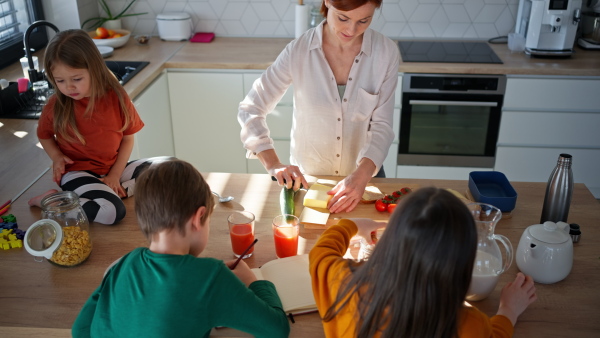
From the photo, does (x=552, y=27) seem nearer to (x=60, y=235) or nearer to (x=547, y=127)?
(x=547, y=127)

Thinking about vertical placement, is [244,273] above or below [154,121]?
above

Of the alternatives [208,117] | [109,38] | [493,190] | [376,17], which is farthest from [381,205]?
→ [109,38]

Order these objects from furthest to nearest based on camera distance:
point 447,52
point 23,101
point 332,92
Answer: point 447,52, point 23,101, point 332,92

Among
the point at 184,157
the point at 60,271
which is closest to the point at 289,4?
the point at 184,157

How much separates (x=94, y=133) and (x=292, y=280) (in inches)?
38.7

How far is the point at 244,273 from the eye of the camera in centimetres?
135

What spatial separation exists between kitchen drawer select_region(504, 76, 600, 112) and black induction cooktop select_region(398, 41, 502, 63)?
0.20 meters

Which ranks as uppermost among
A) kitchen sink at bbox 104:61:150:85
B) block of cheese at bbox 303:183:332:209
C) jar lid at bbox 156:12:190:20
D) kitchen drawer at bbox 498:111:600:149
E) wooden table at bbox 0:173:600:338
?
jar lid at bbox 156:12:190:20

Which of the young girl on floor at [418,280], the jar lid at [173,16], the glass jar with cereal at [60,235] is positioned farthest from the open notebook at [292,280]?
the jar lid at [173,16]

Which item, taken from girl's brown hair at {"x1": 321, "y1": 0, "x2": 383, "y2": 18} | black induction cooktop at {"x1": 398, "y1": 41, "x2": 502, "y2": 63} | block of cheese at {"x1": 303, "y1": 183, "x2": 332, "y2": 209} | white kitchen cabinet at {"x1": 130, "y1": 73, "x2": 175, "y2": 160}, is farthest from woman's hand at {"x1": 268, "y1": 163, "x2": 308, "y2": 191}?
black induction cooktop at {"x1": 398, "y1": 41, "x2": 502, "y2": 63}

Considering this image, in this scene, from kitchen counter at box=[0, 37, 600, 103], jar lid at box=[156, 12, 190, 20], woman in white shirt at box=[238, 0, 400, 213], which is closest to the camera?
woman in white shirt at box=[238, 0, 400, 213]

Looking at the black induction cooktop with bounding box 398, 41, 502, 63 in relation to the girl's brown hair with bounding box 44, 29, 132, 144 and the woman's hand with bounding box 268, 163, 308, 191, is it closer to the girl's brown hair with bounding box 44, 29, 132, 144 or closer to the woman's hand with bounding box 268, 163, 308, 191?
the woman's hand with bounding box 268, 163, 308, 191

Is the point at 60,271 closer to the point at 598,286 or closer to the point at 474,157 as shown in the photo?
the point at 598,286

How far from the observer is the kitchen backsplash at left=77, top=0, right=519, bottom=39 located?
11.9ft
